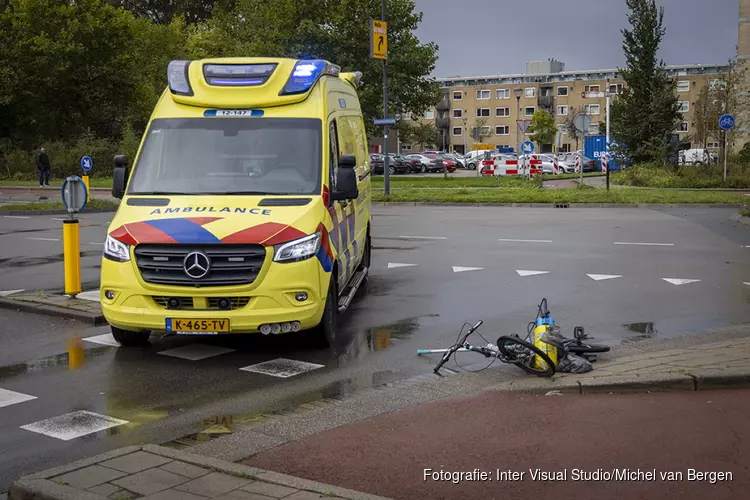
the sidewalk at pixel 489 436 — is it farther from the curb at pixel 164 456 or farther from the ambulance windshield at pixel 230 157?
the ambulance windshield at pixel 230 157

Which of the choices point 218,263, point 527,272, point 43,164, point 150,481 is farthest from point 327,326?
point 43,164

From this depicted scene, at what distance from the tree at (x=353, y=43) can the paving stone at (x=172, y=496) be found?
46.1 m

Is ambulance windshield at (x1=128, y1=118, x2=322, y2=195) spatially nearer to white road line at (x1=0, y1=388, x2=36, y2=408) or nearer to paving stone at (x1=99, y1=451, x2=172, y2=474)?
white road line at (x1=0, y1=388, x2=36, y2=408)

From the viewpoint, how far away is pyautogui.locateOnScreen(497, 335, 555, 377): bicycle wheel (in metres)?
7.11

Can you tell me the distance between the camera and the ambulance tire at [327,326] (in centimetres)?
850

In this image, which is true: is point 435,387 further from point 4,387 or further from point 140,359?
point 4,387

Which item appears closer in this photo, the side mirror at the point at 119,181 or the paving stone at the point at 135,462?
the paving stone at the point at 135,462

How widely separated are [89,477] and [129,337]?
13.1 ft

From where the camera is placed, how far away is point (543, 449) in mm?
5422

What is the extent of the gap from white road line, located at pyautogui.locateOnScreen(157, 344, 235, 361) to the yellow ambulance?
9.6 inches

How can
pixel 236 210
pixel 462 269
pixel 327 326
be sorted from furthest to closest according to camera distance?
pixel 462 269 < pixel 327 326 < pixel 236 210

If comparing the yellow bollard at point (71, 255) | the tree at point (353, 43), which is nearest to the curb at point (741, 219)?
the yellow bollard at point (71, 255)

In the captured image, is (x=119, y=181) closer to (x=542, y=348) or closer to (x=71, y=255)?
(x=71, y=255)

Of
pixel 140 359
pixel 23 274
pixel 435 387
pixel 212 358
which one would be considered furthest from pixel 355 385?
pixel 23 274
